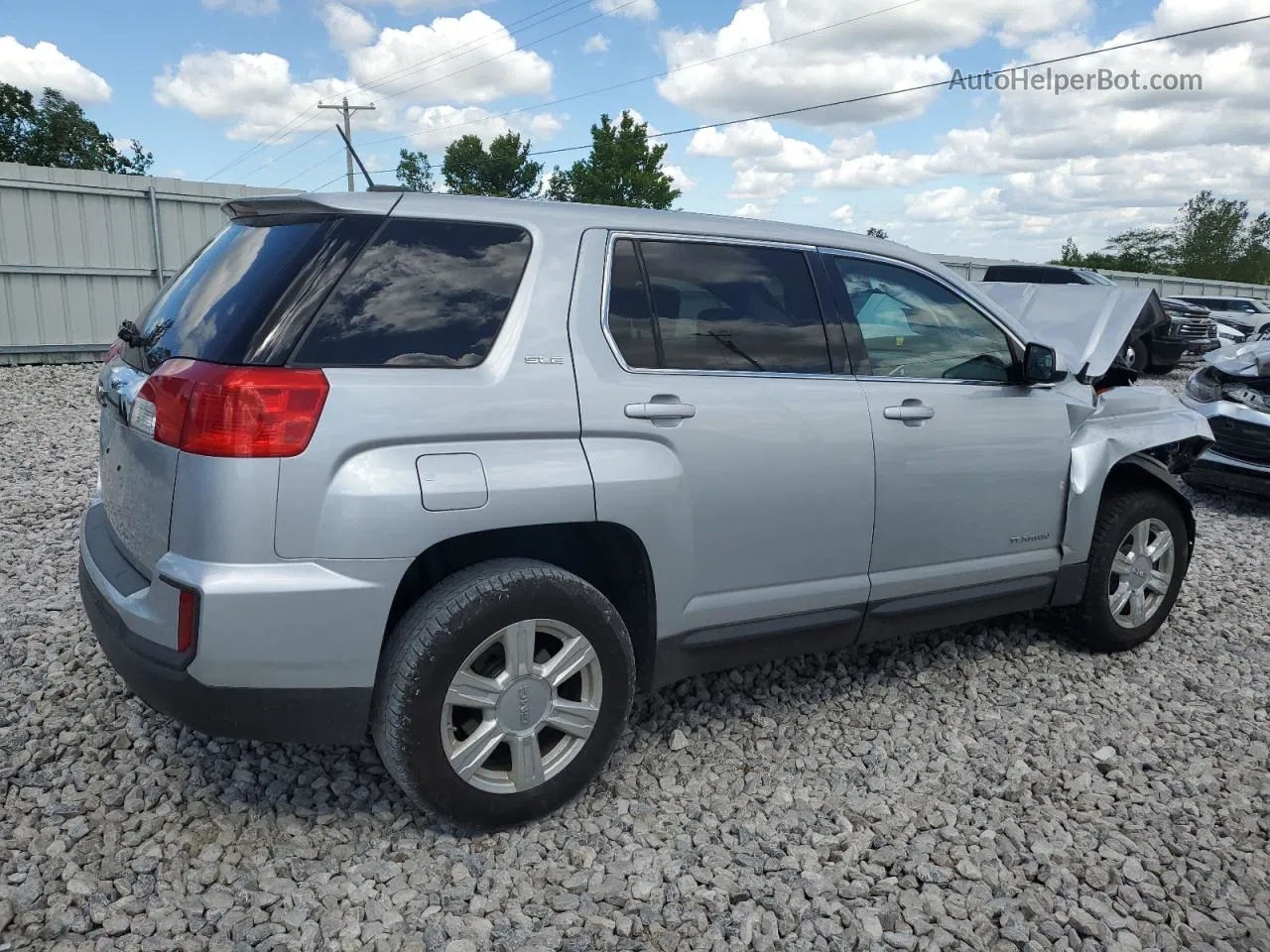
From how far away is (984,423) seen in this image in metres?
3.61

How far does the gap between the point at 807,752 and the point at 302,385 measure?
2095mm

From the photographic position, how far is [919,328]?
363 centimetres

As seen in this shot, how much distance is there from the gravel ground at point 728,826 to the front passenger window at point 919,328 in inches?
50.7

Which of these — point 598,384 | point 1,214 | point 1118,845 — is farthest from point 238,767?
point 1,214

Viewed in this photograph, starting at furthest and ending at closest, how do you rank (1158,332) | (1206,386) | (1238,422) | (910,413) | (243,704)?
(1158,332), (1206,386), (1238,422), (910,413), (243,704)

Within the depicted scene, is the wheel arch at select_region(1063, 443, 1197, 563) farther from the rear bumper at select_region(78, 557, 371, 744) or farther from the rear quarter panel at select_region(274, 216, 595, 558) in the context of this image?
the rear bumper at select_region(78, 557, 371, 744)

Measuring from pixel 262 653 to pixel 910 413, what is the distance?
7.28 feet

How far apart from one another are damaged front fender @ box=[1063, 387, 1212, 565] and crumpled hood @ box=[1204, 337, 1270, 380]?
10.5 feet

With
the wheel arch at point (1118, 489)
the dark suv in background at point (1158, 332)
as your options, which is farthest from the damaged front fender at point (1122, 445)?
the dark suv in background at point (1158, 332)

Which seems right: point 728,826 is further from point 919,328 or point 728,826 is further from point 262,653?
point 919,328

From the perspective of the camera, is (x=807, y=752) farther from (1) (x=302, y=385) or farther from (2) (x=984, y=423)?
(1) (x=302, y=385)

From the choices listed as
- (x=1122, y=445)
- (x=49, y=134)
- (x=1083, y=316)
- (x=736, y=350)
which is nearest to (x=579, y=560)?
(x=736, y=350)

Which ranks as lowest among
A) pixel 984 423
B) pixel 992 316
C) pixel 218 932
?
pixel 218 932

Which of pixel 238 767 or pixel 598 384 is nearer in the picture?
pixel 598 384
